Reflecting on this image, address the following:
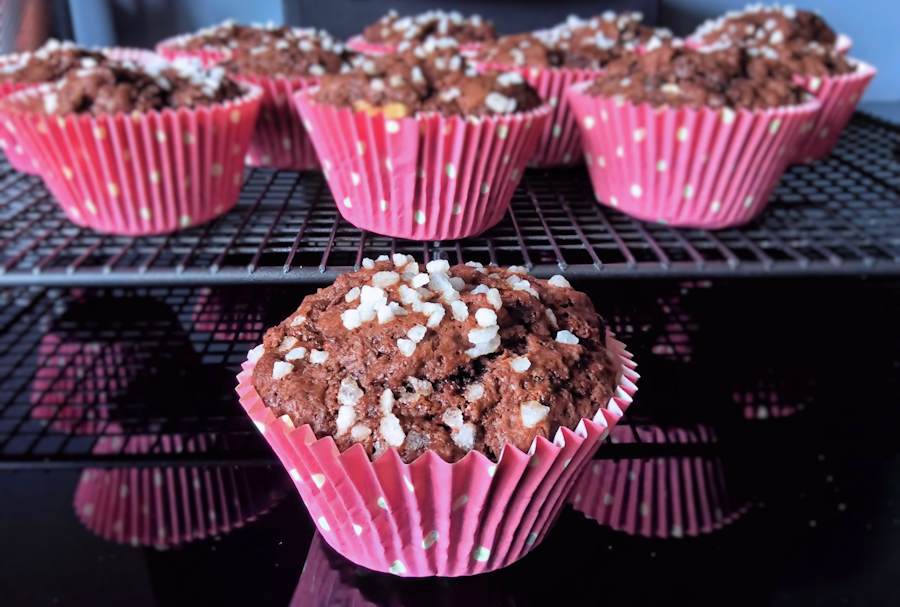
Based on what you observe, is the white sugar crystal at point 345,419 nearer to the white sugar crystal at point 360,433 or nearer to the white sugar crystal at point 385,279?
the white sugar crystal at point 360,433

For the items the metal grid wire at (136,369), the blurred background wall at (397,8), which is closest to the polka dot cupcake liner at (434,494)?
the metal grid wire at (136,369)

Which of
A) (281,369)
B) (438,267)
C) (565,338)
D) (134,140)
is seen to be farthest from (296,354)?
(134,140)

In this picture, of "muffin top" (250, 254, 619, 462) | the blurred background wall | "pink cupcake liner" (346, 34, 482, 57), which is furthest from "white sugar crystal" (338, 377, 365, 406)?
the blurred background wall

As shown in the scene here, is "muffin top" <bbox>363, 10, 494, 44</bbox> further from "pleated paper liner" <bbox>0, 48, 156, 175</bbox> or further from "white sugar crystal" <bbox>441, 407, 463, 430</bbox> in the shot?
"white sugar crystal" <bbox>441, 407, 463, 430</bbox>

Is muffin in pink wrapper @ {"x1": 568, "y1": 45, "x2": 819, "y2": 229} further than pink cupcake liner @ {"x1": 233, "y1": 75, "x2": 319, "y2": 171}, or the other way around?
pink cupcake liner @ {"x1": 233, "y1": 75, "x2": 319, "y2": 171}

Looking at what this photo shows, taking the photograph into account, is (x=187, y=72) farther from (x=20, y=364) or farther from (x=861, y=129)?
Result: (x=861, y=129)

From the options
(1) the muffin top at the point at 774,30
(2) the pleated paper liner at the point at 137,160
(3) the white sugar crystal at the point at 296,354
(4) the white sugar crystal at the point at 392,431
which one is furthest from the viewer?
(1) the muffin top at the point at 774,30

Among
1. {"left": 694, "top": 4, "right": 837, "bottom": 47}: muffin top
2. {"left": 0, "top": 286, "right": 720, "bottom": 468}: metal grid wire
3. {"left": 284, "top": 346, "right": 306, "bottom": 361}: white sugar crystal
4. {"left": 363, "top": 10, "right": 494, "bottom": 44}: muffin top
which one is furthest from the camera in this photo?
{"left": 363, "top": 10, "right": 494, "bottom": 44}: muffin top
